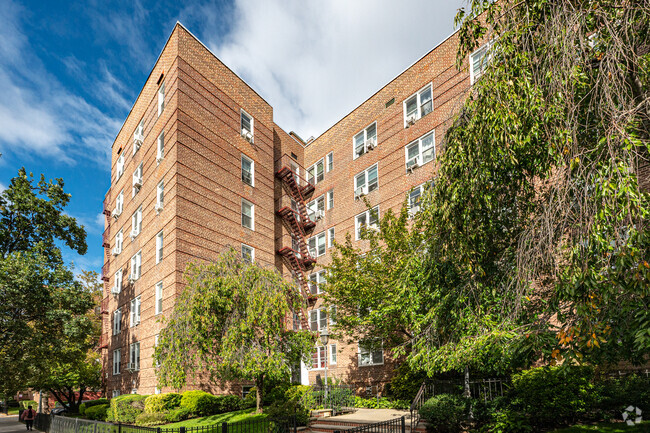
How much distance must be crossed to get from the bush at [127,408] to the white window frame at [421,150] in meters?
16.6

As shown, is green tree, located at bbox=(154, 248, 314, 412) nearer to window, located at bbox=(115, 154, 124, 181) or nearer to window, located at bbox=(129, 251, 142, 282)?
window, located at bbox=(129, 251, 142, 282)

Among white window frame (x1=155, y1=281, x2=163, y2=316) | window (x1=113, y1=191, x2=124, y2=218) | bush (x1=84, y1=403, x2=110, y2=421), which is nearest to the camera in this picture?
white window frame (x1=155, y1=281, x2=163, y2=316)

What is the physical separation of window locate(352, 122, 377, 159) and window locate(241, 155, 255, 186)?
6.24m

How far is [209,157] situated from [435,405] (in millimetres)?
16809

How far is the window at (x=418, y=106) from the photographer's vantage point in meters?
22.9

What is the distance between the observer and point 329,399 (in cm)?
1711

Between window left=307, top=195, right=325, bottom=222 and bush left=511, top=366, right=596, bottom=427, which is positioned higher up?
window left=307, top=195, right=325, bottom=222

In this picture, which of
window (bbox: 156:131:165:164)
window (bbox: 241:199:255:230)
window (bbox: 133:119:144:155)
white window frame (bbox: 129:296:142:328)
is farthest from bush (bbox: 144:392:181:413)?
window (bbox: 133:119:144:155)

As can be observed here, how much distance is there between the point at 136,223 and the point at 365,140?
47.5 ft

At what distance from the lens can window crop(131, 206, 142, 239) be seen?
25.9m

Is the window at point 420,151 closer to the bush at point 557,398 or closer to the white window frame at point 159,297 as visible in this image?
the bush at point 557,398

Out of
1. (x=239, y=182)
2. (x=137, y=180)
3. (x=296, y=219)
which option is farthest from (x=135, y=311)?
(x=296, y=219)

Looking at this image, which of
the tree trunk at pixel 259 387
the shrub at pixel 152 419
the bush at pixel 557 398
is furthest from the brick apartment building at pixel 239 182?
the bush at pixel 557 398

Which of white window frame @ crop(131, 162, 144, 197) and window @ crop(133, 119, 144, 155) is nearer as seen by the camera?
white window frame @ crop(131, 162, 144, 197)
